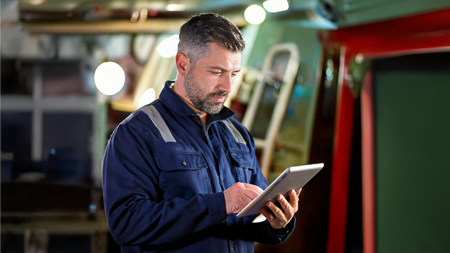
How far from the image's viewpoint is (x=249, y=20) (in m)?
4.13

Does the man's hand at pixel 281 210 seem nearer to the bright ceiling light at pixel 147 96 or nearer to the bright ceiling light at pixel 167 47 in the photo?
the bright ceiling light at pixel 147 96

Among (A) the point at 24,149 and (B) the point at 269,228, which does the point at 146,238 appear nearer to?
(B) the point at 269,228

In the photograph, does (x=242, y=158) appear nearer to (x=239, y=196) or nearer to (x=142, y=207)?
(x=239, y=196)

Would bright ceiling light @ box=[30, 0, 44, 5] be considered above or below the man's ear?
above

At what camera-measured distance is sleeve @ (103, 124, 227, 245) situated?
1411 mm

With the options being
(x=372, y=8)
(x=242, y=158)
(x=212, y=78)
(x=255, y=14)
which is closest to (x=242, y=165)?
(x=242, y=158)

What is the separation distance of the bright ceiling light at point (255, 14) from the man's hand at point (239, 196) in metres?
2.94

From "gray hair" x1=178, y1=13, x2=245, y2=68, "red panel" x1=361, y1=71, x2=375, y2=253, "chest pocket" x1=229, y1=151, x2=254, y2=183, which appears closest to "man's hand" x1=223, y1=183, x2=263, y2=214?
"chest pocket" x1=229, y1=151, x2=254, y2=183

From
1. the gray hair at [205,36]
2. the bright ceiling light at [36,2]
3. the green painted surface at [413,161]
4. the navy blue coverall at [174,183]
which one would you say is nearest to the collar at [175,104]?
the navy blue coverall at [174,183]

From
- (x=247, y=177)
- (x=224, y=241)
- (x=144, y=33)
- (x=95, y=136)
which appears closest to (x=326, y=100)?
(x=144, y=33)

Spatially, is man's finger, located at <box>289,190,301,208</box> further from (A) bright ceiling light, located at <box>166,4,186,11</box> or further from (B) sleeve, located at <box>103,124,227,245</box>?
(A) bright ceiling light, located at <box>166,4,186,11</box>

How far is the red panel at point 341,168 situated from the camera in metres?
3.77

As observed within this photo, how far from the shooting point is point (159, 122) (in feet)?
5.20

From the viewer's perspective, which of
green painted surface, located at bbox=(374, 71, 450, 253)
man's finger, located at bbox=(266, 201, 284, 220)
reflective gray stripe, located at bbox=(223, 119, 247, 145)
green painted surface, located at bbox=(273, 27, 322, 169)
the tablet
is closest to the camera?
the tablet
